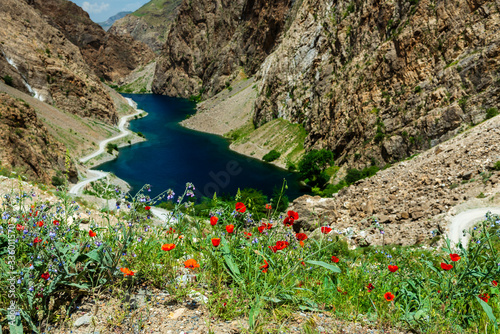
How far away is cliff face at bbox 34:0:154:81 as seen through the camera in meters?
170

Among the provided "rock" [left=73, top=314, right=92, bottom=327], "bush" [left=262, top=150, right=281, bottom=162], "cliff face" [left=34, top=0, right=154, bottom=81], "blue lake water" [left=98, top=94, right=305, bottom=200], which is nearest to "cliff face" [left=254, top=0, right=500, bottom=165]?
"bush" [left=262, top=150, right=281, bottom=162]

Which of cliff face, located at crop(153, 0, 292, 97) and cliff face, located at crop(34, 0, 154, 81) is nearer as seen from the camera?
cliff face, located at crop(153, 0, 292, 97)

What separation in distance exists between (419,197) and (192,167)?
1629 inches

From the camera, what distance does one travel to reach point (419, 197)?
1717 cm

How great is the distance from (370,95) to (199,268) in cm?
4385

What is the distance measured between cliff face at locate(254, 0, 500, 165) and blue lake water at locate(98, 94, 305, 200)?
11.2 m

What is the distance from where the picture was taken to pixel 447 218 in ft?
44.4

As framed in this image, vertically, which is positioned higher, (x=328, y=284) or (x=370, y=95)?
(x=328, y=284)

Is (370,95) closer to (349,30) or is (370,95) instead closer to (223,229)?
(349,30)

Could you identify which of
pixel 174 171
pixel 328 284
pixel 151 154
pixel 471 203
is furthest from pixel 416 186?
pixel 151 154

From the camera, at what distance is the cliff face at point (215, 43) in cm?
9819

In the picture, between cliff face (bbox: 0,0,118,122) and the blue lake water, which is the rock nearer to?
the blue lake water

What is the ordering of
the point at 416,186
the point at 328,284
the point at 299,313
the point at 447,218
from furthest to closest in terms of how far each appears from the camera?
the point at 416,186, the point at 447,218, the point at 328,284, the point at 299,313

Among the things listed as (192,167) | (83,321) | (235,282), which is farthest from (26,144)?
(235,282)
